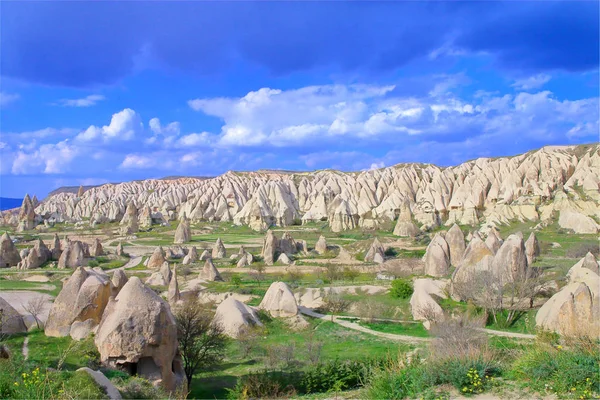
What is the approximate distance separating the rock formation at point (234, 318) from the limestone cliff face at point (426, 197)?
34.7 metres

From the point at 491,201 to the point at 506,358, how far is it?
56613mm

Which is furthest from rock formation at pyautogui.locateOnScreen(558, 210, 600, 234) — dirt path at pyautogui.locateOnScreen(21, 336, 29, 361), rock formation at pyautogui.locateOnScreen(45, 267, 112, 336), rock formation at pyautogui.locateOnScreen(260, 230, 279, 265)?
dirt path at pyautogui.locateOnScreen(21, 336, 29, 361)

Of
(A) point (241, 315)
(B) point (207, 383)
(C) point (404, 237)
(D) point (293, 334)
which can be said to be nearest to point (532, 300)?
(D) point (293, 334)

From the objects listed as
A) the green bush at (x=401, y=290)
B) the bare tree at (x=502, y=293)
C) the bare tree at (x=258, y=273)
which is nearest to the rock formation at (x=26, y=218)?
the bare tree at (x=258, y=273)

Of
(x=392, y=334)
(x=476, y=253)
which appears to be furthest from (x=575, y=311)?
(x=476, y=253)

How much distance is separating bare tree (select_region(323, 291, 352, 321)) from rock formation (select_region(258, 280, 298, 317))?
7.13 ft

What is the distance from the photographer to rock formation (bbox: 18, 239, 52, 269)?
40.6m

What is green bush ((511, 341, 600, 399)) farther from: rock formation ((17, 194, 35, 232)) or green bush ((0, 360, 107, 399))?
rock formation ((17, 194, 35, 232))

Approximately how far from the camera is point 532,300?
22594mm

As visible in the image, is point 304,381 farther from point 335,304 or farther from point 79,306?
point 335,304

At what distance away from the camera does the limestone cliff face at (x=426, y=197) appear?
5381 centimetres

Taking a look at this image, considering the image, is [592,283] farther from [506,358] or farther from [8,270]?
[8,270]

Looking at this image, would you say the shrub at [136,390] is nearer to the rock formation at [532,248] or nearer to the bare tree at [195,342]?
the bare tree at [195,342]

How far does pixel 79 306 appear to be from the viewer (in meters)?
17.1
